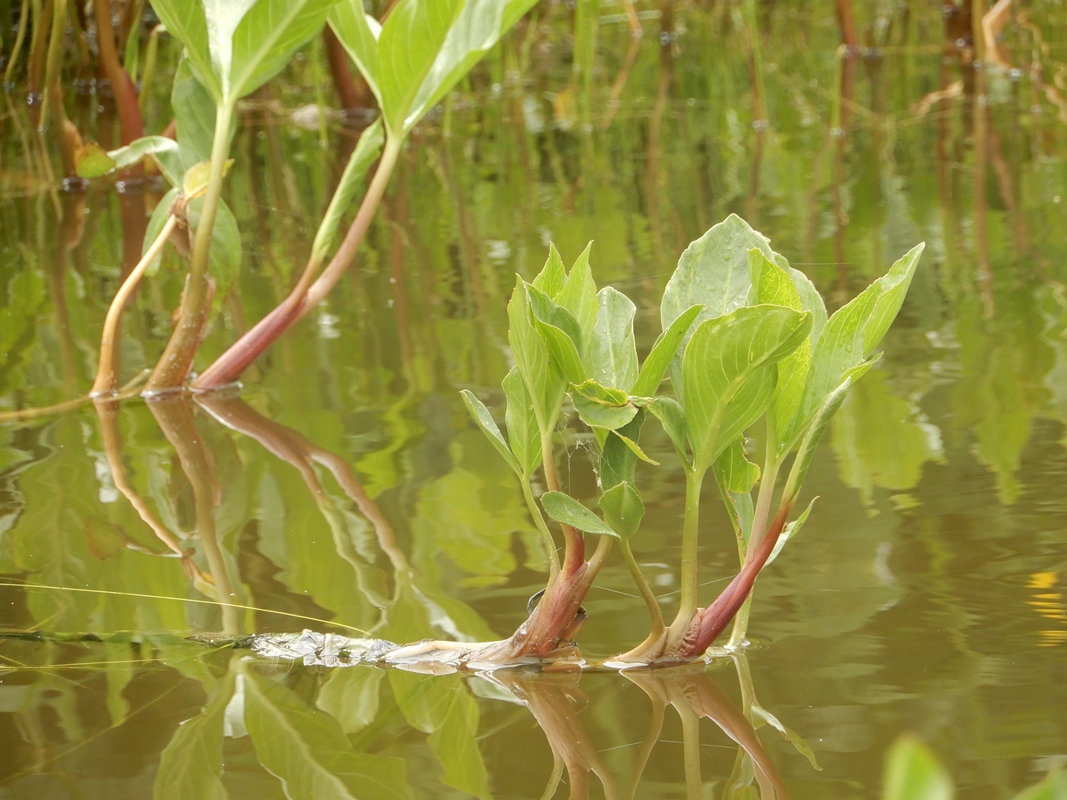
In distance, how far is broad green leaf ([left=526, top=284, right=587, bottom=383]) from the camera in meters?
0.61

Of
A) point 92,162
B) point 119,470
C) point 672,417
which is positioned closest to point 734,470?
point 672,417

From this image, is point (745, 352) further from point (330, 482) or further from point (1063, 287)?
point (1063, 287)

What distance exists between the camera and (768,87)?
3318mm

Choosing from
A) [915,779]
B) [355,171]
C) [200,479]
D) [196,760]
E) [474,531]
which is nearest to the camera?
[915,779]

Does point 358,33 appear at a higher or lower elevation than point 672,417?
higher

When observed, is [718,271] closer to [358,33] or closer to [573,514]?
[573,514]

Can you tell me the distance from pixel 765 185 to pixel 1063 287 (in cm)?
79

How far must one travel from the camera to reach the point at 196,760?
1.94 feet

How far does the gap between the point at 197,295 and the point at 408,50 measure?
325mm

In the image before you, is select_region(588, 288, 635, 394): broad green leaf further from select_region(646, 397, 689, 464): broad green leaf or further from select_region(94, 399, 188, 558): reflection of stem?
select_region(94, 399, 188, 558): reflection of stem

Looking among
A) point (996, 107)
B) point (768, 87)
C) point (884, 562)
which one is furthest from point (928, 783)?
point (768, 87)

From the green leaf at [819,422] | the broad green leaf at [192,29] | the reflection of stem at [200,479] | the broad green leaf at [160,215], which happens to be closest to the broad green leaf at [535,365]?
the green leaf at [819,422]

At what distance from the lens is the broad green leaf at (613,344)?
67cm

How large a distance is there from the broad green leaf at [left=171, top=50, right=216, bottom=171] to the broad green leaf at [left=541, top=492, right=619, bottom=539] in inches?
28.6
